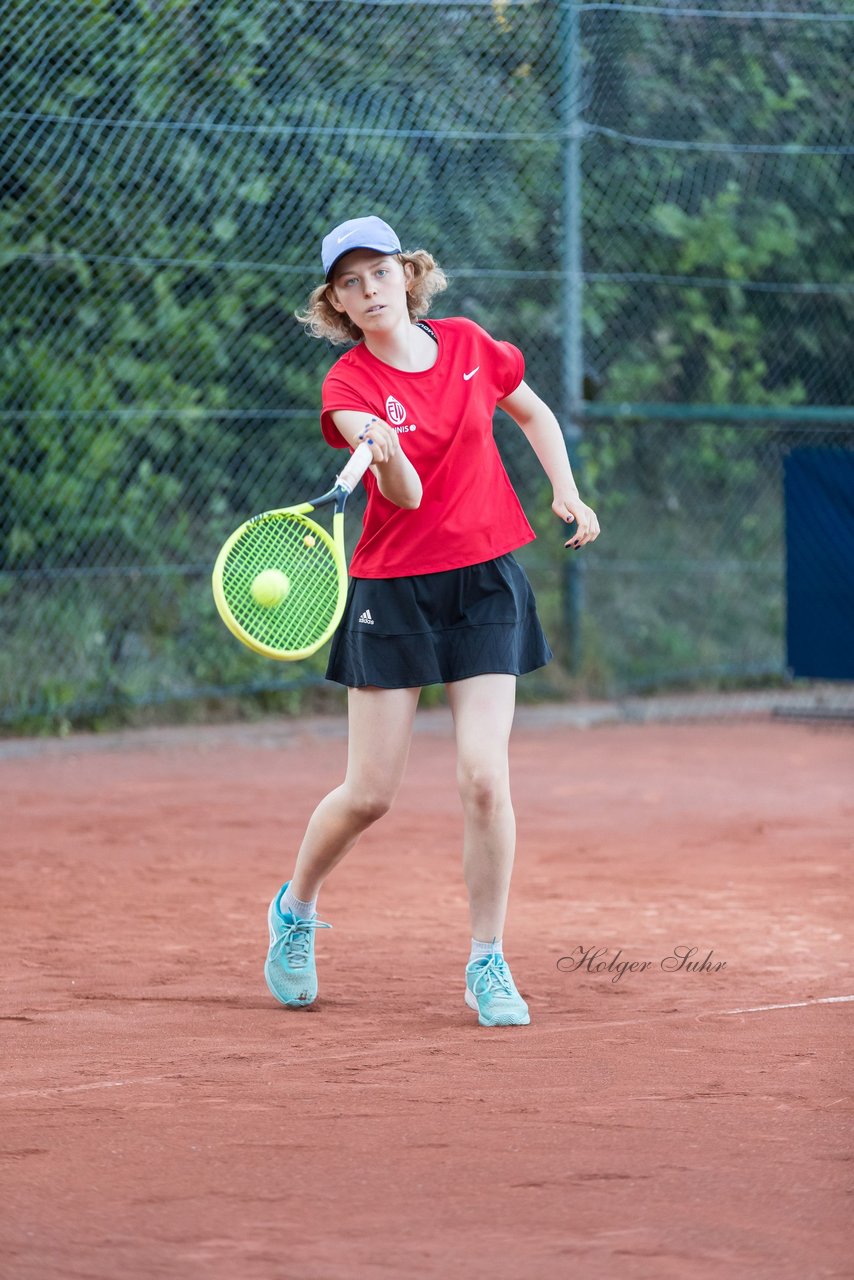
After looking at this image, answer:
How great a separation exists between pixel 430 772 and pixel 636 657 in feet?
9.61

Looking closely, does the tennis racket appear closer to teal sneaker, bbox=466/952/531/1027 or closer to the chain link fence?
teal sneaker, bbox=466/952/531/1027

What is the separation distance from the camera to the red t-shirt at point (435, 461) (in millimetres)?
3812

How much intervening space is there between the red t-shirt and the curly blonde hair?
13cm

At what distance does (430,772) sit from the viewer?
7.77 meters

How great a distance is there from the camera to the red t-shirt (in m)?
3.81

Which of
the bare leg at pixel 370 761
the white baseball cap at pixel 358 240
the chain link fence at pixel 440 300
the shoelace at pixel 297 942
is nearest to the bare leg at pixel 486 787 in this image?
the bare leg at pixel 370 761

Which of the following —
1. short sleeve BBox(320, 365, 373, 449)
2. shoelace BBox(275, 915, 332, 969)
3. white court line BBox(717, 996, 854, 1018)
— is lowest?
white court line BBox(717, 996, 854, 1018)

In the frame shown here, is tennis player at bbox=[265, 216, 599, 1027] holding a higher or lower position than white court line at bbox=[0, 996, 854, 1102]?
higher

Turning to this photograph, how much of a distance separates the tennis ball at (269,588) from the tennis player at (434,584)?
23 centimetres

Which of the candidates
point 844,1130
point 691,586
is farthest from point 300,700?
point 844,1130

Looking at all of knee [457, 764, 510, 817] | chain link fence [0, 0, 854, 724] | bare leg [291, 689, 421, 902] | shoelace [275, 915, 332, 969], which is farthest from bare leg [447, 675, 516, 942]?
chain link fence [0, 0, 854, 724]

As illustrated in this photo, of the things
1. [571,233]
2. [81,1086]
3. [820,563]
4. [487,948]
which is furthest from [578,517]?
[571,233]

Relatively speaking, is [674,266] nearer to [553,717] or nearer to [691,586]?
[691,586]
